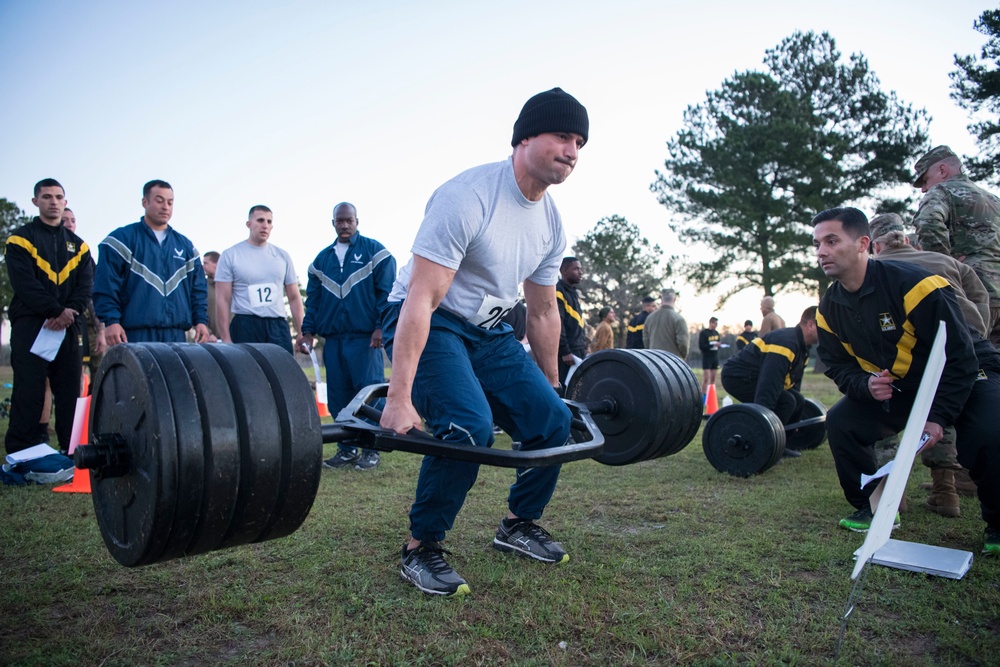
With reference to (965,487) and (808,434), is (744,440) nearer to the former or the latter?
(965,487)

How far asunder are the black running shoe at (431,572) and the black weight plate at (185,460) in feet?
3.37

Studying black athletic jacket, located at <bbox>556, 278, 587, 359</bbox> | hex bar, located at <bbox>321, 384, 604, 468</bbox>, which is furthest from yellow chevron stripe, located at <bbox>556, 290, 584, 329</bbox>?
hex bar, located at <bbox>321, 384, 604, 468</bbox>

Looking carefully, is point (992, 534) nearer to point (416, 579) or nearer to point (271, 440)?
point (416, 579)

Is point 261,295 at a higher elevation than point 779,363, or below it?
higher

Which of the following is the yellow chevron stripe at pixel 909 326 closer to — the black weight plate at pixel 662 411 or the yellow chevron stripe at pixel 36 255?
the black weight plate at pixel 662 411

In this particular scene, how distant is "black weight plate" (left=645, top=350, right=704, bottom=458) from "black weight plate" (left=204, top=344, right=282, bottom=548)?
1.96 m

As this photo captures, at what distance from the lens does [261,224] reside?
6.22 meters

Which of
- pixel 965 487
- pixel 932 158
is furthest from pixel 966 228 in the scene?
pixel 965 487

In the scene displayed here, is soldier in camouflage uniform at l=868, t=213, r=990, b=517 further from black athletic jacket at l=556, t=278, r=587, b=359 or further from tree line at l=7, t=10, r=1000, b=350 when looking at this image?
tree line at l=7, t=10, r=1000, b=350

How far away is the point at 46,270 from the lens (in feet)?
17.7

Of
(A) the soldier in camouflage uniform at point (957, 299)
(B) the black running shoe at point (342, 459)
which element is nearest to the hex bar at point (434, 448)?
(A) the soldier in camouflage uniform at point (957, 299)

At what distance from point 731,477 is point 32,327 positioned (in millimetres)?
5467

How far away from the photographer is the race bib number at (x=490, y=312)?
10.2 ft

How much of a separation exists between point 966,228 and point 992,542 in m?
2.57
